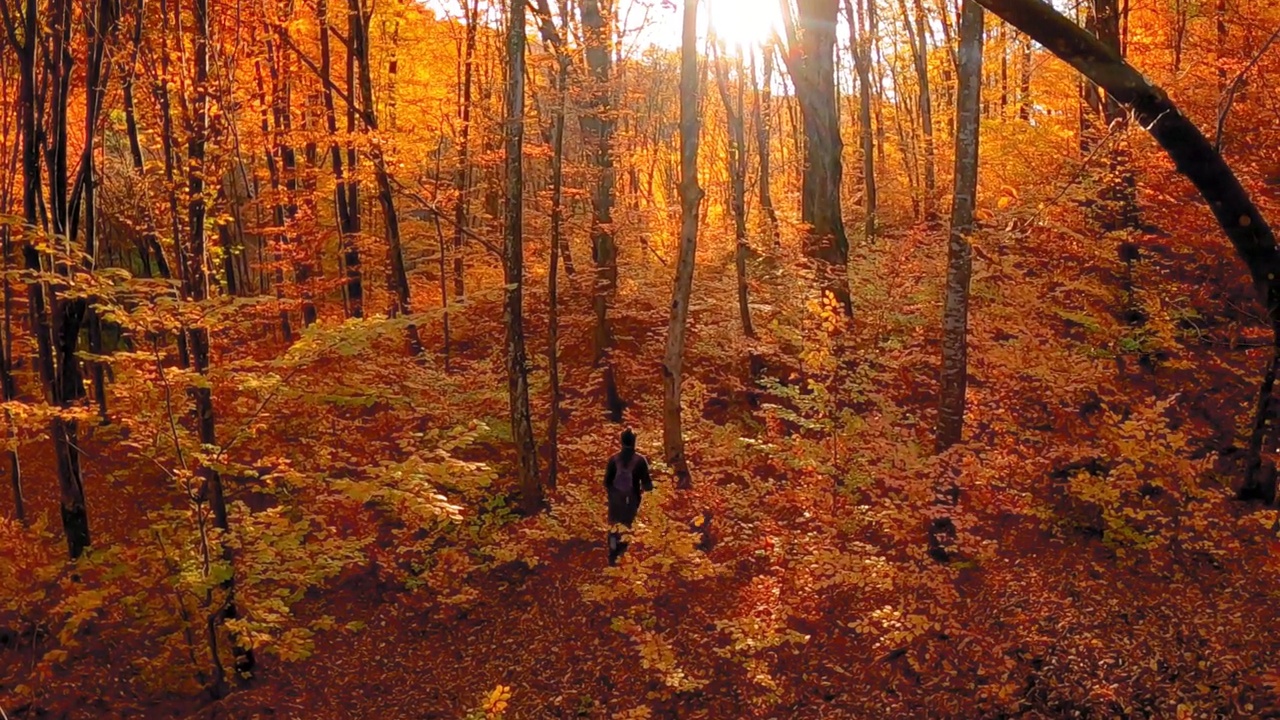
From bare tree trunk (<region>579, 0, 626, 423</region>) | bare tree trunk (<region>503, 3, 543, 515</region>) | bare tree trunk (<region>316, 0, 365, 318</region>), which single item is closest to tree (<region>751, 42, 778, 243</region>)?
bare tree trunk (<region>579, 0, 626, 423</region>)

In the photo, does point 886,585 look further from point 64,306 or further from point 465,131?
point 465,131

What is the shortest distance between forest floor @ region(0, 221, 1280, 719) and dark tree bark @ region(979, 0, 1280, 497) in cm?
442

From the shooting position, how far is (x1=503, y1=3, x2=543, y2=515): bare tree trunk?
974 centimetres

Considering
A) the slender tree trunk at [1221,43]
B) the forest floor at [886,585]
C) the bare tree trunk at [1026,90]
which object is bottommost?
the forest floor at [886,585]

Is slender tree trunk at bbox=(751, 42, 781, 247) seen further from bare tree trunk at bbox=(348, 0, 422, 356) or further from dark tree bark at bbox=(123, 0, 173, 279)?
dark tree bark at bbox=(123, 0, 173, 279)

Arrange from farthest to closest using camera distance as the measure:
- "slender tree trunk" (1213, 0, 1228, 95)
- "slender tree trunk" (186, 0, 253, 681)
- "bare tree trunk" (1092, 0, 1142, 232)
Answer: "bare tree trunk" (1092, 0, 1142, 232) < "slender tree trunk" (1213, 0, 1228, 95) < "slender tree trunk" (186, 0, 253, 681)

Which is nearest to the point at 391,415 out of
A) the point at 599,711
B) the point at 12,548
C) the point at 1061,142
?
the point at 12,548

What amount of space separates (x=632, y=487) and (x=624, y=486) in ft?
0.34

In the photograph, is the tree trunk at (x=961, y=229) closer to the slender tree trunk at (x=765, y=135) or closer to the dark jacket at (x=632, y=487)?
the dark jacket at (x=632, y=487)

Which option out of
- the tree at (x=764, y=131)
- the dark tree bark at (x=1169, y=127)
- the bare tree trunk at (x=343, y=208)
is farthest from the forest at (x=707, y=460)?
the tree at (x=764, y=131)

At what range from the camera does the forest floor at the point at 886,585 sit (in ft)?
20.5

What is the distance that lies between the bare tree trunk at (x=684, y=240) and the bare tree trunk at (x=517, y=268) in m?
2.14

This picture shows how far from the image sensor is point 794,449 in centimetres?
998

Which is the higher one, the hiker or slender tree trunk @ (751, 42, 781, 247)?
slender tree trunk @ (751, 42, 781, 247)
